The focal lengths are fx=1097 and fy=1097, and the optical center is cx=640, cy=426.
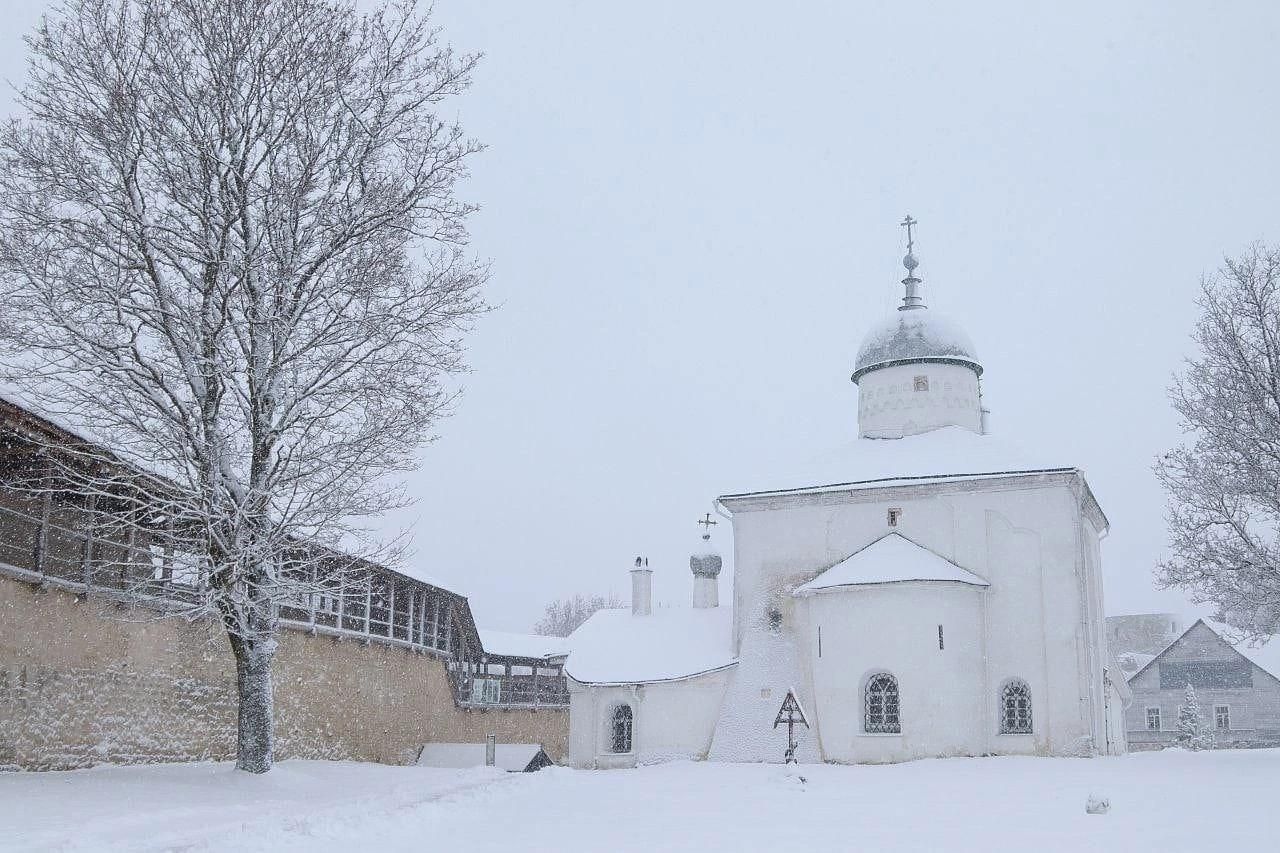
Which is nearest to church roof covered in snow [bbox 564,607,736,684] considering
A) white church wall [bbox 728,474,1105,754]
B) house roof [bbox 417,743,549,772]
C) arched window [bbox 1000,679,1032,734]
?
white church wall [bbox 728,474,1105,754]

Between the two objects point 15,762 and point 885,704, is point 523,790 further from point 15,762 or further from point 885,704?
point 885,704

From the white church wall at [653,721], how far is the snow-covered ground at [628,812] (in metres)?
9.00

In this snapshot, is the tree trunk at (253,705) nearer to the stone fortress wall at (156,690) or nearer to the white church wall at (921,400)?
the stone fortress wall at (156,690)

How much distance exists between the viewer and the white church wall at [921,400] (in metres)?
28.6

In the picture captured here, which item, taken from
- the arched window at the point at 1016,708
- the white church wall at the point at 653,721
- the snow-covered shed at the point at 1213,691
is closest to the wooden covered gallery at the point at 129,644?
the white church wall at the point at 653,721

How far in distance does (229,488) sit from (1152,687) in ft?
162

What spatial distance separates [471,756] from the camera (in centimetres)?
3005

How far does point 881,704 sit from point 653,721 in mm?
6330

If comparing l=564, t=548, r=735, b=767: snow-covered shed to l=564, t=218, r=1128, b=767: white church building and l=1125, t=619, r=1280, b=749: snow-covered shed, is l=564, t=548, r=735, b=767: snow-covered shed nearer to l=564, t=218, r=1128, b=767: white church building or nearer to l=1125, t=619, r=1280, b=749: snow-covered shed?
l=564, t=218, r=1128, b=767: white church building

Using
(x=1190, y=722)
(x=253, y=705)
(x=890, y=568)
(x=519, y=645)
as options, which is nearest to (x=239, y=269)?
(x=253, y=705)

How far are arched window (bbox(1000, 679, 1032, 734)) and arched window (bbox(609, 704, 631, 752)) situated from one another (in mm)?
9372

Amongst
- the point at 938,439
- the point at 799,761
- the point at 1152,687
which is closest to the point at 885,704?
the point at 799,761

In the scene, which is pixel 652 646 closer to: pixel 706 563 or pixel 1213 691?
pixel 706 563

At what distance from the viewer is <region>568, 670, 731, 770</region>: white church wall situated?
89.2 feet
